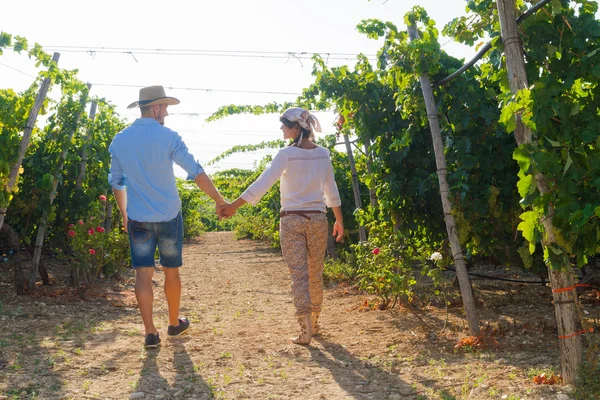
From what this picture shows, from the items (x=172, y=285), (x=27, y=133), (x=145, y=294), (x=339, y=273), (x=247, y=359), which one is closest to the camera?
(x=247, y=359)

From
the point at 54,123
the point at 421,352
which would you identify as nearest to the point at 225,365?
the point at 421,352

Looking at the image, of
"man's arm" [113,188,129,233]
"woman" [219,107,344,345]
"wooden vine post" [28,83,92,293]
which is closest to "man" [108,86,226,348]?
"man's arm" [113,188,129,233]

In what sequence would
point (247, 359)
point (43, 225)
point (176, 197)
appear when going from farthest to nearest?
1. point (43, 225)
2. point (176, 197)
3. point (247, 359)

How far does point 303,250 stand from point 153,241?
1.13 m

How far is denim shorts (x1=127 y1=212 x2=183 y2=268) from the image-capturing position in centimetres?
485

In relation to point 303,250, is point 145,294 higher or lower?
lower

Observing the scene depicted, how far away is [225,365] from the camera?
449 cm

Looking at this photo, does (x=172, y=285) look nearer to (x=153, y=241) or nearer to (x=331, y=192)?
(x=153, y=241)

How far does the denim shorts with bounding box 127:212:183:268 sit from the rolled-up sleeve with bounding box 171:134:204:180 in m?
0.40

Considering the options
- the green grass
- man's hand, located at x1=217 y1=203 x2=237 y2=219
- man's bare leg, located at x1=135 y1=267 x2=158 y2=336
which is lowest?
the green grass

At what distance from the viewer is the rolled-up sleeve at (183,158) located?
4887mm

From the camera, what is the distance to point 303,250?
16.8 feet

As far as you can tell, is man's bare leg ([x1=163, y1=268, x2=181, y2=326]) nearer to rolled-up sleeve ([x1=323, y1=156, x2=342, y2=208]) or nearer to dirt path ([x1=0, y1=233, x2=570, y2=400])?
dirt path ([x1=0, y1=233, x2=570, y2=400])

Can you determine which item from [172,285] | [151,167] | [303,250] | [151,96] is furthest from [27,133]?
[303,250]
